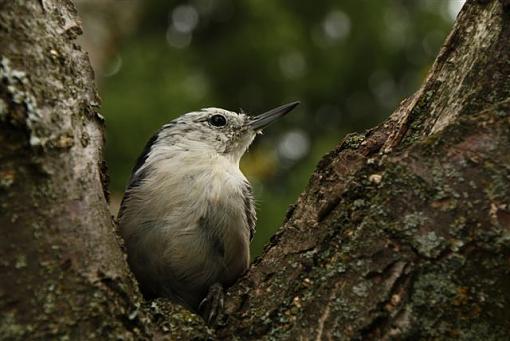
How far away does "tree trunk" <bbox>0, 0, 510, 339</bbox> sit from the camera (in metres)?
2.11

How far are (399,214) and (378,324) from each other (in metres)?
0.31

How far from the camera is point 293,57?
10.1 meters

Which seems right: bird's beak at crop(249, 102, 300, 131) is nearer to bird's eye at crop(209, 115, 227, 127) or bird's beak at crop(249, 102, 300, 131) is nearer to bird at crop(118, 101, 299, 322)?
bird's eye at crop(209, 115, 227, 127)

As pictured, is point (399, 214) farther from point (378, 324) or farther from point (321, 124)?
point (321, 124)

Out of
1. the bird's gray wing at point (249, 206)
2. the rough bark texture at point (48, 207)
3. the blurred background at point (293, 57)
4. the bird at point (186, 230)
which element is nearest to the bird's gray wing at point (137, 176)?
the bird at point (186, 230)

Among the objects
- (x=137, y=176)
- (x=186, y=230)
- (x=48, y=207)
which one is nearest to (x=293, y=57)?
(x=137, y=176)

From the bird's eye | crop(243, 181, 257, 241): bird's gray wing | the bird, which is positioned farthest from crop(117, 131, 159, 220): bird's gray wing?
crop(243, 181, 257, 241): bird's gray wing

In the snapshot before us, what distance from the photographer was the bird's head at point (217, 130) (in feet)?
14.0

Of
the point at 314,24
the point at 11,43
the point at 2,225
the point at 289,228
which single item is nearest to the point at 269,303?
the point at 289,228

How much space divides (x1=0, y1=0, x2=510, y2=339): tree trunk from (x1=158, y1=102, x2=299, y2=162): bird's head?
1.72 meters

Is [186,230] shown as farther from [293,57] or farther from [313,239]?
[293,57]

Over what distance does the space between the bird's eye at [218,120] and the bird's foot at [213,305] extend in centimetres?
146

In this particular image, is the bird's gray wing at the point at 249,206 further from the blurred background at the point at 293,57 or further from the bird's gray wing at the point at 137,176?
the blurred background at the point at 293,57

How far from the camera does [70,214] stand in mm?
2203
